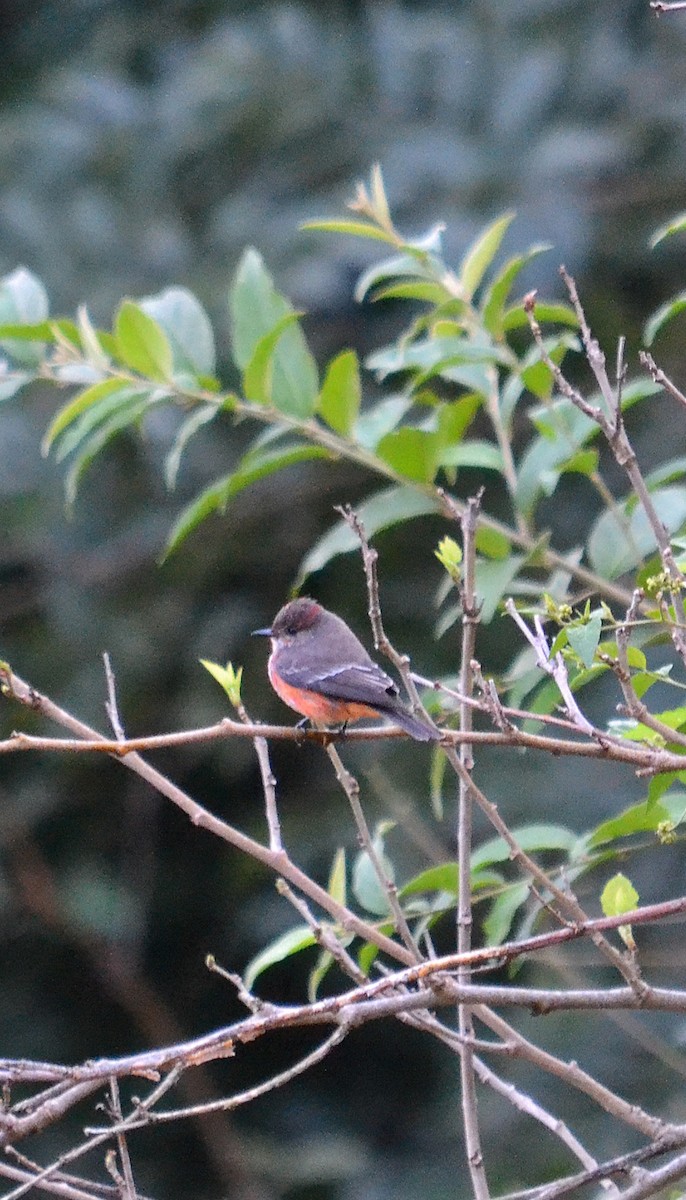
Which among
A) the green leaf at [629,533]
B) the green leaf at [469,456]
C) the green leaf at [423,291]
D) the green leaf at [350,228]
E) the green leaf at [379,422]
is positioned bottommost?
the green leaf at [629,533]

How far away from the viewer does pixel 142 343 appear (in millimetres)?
2930

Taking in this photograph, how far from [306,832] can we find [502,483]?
1411 mm

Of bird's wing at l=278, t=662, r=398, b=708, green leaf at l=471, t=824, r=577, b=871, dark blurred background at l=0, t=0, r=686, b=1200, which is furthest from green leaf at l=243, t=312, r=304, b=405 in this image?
dark blurred background at l=0, t=0, r=686, b=1200

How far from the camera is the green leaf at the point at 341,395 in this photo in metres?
2.84

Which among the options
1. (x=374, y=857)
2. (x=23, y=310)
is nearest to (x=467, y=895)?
(x=374, y=857)

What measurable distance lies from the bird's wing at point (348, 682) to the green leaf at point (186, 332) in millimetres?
→ 722

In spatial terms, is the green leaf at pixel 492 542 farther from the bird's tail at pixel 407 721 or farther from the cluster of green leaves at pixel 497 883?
the cluster of green leaves at pixel 497 883

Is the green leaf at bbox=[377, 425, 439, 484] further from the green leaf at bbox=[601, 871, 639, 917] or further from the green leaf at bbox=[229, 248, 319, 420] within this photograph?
the green leaf at bbox=[601, 871, 639, 917]

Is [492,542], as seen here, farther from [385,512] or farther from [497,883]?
[497,883]

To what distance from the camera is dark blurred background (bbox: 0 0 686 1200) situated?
5508mm

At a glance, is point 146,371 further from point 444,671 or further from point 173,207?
point 173,207

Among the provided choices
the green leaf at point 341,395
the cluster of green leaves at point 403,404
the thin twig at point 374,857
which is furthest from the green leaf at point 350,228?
the thin twig at point 374,857

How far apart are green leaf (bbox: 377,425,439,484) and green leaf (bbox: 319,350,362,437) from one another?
0.16 meters

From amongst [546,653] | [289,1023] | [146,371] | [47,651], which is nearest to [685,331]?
[47,651]
